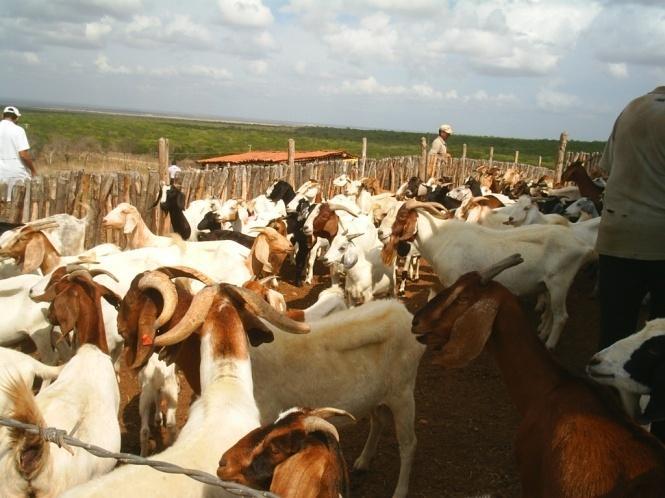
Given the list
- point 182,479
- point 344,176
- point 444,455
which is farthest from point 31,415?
point 344,176

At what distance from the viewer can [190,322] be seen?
303 cm

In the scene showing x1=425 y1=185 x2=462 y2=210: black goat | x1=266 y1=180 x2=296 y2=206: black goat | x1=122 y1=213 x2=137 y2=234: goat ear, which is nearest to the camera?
x1=122 y1=213 x2=137 y2=234: goat ear

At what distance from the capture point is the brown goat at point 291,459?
196 centimetres

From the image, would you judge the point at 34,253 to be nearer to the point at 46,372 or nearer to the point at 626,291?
the point at 46,372

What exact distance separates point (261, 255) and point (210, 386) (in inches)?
178

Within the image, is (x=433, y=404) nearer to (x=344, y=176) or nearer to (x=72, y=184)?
(x=72, y=184)

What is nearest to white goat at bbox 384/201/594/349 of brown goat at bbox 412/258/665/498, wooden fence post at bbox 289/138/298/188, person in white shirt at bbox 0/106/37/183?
brown goat at bbox 412/258/665/498

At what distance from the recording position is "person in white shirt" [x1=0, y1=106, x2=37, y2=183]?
8.25 metres

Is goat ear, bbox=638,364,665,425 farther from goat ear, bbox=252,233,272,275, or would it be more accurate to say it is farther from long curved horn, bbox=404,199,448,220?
goat ear, bbox=252,233,272,275

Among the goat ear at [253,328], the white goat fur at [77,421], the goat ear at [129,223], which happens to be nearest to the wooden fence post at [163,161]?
the goat ear at [129,223]

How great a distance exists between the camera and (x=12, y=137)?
8.29 metres

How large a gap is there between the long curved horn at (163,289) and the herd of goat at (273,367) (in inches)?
0.5

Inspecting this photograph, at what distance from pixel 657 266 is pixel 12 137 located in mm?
8116

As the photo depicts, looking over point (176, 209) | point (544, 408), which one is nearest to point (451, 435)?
point (544, 408)
